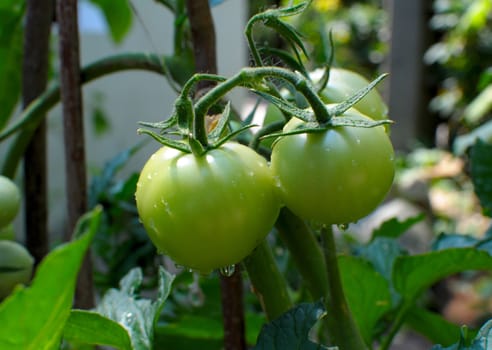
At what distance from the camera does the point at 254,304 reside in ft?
2.47

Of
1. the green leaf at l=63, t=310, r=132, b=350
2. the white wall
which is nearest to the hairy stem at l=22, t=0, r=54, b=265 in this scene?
the green leaf at l=63, t=310, r=132, b=350

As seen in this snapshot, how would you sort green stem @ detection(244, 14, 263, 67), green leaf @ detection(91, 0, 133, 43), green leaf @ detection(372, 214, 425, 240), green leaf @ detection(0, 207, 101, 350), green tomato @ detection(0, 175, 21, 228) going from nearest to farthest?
green leaf @ detection(0, 207, 101, 350)
green stem @ detection(244, 14, 263, 67)
green tomato @ detection(0, 175, 21, 228)
green leaf @ detection(372, 214, 425, 240)
green leaf @ detection(91, 0, 133, 43)

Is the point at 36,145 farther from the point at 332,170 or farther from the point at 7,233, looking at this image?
the point at 332,170

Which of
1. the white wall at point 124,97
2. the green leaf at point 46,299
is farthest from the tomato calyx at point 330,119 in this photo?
the white wall at point 124,97

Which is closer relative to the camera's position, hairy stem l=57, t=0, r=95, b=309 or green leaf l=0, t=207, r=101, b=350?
green leaf l=0, t=207, r=101, b=350

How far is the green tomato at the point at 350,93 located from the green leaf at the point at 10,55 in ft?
1.29

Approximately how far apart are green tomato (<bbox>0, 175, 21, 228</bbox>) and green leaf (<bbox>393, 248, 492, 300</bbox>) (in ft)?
0.83

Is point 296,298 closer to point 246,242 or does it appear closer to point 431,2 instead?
point 246,242

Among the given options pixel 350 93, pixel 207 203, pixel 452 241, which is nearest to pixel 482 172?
pixel 452 241

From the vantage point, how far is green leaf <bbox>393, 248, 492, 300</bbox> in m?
0.42

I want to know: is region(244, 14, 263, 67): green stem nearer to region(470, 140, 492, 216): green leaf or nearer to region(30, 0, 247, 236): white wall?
region(470, 140, 492, 216): green leaf

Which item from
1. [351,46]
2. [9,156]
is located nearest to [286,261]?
[9,156]

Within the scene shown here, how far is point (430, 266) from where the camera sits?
1.46 feet

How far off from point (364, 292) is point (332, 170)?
0.23 meters
